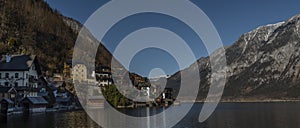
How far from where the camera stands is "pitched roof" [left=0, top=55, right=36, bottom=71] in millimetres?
69125

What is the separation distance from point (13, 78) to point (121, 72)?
9423cm

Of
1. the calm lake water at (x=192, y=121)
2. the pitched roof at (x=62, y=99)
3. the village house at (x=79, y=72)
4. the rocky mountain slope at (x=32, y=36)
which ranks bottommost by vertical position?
the calm lake water at (x=192, y=121)

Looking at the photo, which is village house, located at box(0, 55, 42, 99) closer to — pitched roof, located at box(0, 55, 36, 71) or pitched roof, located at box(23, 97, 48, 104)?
pitched roof, located at box(0, 55, 36, 71)

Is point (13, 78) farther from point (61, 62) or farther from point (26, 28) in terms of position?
point (26, 28)

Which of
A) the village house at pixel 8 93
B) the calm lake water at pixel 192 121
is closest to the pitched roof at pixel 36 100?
the village house at pixel 8 93

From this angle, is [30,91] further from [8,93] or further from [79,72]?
[79,72]

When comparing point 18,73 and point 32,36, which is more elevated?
point 32,36

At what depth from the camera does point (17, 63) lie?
70.1 meters

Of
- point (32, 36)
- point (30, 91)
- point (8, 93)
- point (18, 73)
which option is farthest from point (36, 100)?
point (32, 36)

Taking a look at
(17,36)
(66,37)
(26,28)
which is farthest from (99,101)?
(66,37)

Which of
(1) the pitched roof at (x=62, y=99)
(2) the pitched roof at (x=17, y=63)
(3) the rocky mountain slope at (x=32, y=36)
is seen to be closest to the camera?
(2) the pitched roof at (x=17, y=63)

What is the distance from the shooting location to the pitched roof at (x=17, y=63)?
69.1 meters

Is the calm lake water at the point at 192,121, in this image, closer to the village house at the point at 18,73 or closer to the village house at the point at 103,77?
the village house at the point at 18,73

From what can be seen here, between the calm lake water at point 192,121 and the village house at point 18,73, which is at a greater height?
the village house at point 18,73
